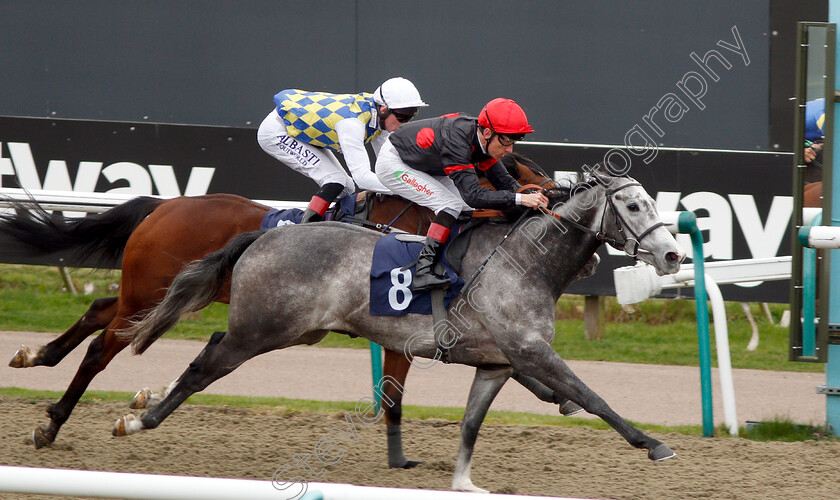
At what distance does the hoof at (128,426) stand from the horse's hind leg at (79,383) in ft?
1.74

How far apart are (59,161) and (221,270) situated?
3482 millimetres

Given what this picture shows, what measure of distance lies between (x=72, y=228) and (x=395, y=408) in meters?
2.15

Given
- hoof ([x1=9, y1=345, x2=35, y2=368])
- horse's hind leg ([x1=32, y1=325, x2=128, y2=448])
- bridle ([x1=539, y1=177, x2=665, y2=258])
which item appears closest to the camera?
bridle ([x1=539, y1=177, x2=665, y2=258])

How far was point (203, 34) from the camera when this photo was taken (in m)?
7.25

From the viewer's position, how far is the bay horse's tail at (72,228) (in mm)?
5184

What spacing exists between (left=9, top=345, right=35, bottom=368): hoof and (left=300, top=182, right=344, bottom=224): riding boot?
1591mm

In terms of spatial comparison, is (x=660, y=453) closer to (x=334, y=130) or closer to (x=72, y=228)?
(x=334, y=130)

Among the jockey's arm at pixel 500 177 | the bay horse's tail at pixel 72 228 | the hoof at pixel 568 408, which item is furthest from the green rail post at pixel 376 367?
the bay horse's tail at pixel 72 228

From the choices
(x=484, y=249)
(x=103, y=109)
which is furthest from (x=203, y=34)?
(x=484, y=249)

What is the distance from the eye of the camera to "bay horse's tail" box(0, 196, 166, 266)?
17.0ft

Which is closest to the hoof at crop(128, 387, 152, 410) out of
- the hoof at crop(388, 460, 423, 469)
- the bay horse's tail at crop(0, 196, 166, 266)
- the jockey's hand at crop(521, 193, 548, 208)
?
the bay horse's tail at crop(0, 196, 166, 266)

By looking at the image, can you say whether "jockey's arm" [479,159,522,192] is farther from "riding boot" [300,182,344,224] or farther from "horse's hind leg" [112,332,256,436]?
"horse's hind leg" [112,332,256,436]

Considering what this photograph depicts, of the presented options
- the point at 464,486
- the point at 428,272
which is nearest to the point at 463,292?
the point at 428,272

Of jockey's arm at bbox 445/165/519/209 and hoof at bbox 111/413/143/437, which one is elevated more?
jockey's arm at bbox 445/165/519/209
